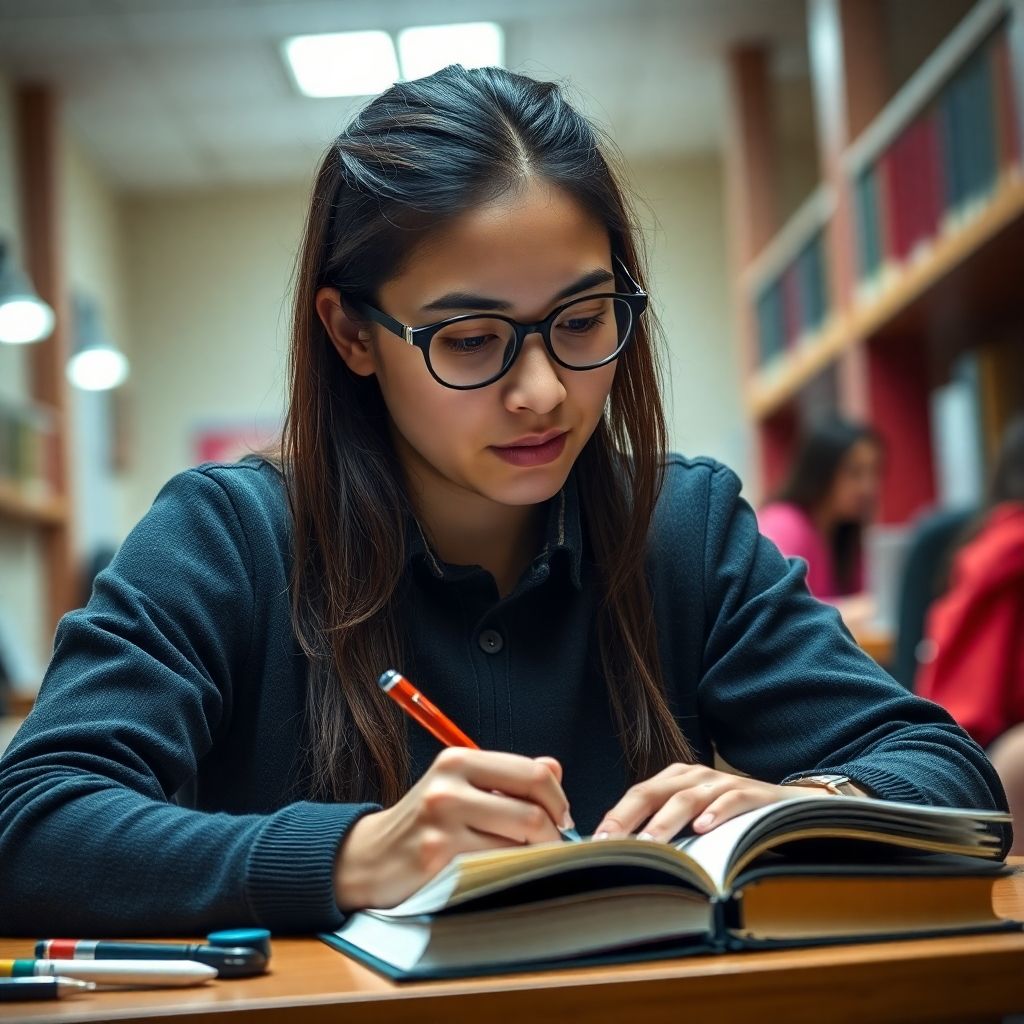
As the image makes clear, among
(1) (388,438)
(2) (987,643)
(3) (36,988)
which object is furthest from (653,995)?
(2) (987,643)

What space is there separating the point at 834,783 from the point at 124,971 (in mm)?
504

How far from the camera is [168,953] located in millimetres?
767

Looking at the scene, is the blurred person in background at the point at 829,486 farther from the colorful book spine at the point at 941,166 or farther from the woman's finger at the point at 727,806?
the woman's finger at the point at 727,806

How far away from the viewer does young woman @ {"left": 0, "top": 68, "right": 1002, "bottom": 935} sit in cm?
109

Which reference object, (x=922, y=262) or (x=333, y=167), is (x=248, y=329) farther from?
(x=333, y=167)

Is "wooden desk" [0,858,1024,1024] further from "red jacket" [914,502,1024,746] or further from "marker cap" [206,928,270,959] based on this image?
"red jacket" [914,502,1024,746]

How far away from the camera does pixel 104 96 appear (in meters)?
8.06

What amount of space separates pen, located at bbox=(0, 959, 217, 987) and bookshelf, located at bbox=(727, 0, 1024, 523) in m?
4.18

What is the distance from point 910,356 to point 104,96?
4554mm

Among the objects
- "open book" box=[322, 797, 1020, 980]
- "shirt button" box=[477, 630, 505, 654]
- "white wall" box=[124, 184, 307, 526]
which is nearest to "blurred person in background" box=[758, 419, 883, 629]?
"shirt button" box=[477, 630, 505, 654]

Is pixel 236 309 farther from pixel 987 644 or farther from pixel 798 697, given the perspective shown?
pixel 798 697

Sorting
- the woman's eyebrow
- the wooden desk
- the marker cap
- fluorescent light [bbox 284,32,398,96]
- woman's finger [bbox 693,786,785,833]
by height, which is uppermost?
fluorescent light [bbox 284,32,398,96]

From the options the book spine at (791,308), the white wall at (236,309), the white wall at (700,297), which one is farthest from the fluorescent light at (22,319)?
the white wall at (700,297)

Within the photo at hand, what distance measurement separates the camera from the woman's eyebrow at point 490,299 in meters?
1.11
